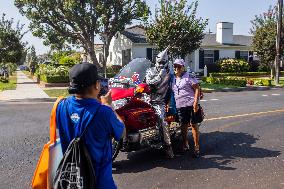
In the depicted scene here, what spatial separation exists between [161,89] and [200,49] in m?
30.9

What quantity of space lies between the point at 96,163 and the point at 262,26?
3096 centimetres

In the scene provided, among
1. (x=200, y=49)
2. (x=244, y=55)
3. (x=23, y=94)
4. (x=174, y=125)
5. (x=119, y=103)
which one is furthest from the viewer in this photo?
(x=244, y=55)

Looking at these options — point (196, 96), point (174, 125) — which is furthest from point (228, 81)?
point (196, 96)

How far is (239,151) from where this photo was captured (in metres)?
7.64

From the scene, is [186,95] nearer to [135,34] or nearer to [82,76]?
[82,76]

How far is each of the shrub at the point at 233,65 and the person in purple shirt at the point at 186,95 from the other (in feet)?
99.5

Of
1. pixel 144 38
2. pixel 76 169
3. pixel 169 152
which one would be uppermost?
pixel 144 38

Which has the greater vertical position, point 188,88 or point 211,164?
point 188,88

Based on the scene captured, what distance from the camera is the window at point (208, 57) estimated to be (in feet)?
124

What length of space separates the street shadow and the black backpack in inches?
133

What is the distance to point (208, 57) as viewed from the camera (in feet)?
124

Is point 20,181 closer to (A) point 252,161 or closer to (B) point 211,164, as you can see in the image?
(B) point 211,164

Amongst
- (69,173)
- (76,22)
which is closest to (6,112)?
(69,173)

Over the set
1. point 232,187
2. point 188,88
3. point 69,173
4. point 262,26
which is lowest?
point 232,187
